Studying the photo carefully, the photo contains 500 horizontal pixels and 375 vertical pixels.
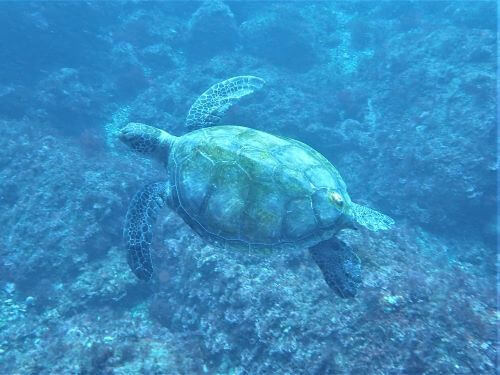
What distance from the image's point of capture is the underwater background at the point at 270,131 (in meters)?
3.96

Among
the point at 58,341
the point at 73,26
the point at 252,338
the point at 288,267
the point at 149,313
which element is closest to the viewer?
the point at 252,338

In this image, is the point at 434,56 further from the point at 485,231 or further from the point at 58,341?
the point at 58,341

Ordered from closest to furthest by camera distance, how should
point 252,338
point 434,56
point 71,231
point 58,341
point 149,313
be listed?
point 252,338
point 58,341
point 149,313
point 71,231
point 434,56

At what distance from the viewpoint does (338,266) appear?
405 cm

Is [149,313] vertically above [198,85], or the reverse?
[198,85]

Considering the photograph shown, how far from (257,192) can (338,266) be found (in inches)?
55.6

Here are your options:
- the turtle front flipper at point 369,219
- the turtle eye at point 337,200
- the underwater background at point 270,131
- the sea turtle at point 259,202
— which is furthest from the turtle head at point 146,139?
the turtle front flipper at point 369,219

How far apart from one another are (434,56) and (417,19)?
433cm

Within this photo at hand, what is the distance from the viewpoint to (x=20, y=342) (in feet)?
15.9

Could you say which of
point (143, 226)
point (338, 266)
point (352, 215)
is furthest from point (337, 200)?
point (143, 226)

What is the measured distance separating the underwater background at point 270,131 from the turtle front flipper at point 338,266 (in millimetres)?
267

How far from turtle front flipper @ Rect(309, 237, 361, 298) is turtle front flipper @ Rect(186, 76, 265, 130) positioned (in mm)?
3167

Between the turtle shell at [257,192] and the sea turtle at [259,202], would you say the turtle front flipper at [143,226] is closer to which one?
the sea turtle at [259,202]

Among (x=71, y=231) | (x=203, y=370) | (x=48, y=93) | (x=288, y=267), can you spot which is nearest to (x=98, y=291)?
(x=71, y=231)
